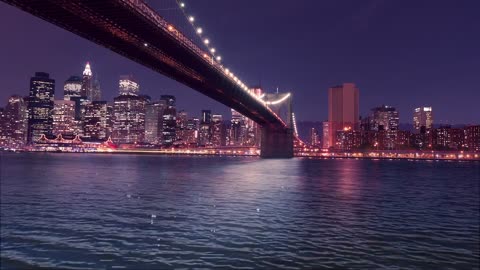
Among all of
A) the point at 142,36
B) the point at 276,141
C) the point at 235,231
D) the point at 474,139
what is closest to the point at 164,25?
the point at 142,36

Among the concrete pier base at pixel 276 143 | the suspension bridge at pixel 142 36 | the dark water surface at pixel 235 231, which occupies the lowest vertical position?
the dark water surface at pixel 235 231

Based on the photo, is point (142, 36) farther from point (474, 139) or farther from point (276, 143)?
point (474, 139)

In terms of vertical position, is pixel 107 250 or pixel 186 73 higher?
pixel 186 73

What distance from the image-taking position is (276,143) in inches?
4528

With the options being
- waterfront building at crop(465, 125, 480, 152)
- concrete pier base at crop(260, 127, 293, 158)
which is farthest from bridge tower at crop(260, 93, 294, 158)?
waterfront building at crop(465, 125, 480, 152)

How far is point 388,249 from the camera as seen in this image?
1500 centimetres

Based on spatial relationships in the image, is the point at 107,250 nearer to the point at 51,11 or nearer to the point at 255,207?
the point at 255,207

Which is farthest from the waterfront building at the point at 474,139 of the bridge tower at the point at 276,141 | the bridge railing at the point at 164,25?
the bridge railing at the point at 164,25

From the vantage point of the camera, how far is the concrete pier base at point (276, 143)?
114062 millimetres

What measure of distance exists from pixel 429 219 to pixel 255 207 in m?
8.27

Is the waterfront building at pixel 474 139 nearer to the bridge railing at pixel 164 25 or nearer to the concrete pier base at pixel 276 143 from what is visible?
the concrete pier base at pixel 276 143

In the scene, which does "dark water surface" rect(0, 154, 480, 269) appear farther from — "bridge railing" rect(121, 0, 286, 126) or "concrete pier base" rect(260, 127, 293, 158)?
"concrete pier base" rect(260, 127, 293, 158)

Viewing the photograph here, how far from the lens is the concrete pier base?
11406 cm

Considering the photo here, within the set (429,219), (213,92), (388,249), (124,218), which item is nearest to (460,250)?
(388,249)
